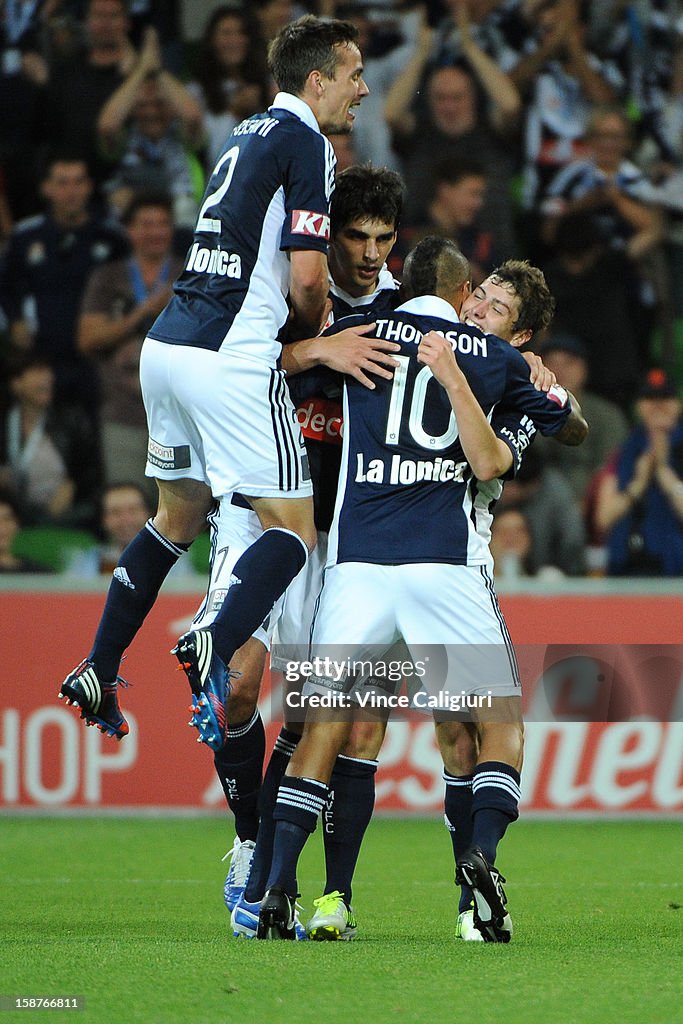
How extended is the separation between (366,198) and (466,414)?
0.82m

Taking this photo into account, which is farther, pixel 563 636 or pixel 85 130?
pixel 85 130

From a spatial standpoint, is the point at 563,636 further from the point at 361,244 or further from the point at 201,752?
the point at 361,244

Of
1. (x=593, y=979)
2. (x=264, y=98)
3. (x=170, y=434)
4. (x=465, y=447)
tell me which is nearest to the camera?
(x=593, y=979)

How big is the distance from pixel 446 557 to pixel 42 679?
4071 mm

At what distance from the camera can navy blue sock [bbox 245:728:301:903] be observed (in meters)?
4.31

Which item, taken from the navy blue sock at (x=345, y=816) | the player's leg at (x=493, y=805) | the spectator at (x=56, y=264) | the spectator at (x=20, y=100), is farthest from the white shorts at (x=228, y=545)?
the spectator at (x=20, y=100)

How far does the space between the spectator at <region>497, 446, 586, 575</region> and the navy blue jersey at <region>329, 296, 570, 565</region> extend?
4.32 m

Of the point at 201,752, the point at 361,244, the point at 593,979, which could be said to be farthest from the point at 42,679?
Answer: the point at 593,979

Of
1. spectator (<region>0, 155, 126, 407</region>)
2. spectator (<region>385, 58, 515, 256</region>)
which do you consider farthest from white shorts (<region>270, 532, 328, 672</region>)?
spectator (<region>385, 58, 515, 256</region>)

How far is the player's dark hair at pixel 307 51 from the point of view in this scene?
14.3 feet

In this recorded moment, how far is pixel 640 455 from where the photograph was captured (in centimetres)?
879

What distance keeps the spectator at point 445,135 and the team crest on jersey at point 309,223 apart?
18.3ft

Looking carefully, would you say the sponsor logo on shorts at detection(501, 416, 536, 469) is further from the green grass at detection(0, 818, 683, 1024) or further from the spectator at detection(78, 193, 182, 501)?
the spectator at detection(78, 193, 182, 501)

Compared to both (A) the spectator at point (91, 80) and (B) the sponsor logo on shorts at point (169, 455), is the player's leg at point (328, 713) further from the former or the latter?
(A) the spectator at point (91, 80)
